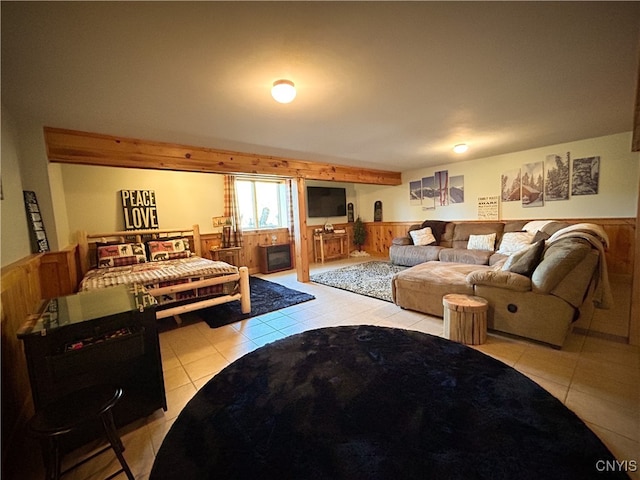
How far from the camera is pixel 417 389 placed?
1.84 meters

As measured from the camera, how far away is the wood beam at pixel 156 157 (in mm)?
2750

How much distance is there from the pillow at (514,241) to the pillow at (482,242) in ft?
0.68

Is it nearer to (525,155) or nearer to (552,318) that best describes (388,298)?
(552,318)

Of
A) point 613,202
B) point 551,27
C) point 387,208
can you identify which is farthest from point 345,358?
point 387,208

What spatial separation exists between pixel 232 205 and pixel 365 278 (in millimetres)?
3073

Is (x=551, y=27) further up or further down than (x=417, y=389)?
further up

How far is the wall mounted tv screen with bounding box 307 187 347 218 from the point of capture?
6.89 metres

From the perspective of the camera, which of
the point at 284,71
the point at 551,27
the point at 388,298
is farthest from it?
the point at 388,298

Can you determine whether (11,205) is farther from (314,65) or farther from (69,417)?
(314,65)

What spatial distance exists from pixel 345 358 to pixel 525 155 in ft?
16.3

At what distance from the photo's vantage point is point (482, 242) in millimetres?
4953

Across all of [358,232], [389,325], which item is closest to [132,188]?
[389,325]

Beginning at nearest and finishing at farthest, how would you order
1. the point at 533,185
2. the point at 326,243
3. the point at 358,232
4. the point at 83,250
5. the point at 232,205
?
the point at 83,250 → the point at 533,185 → the point at 232,205 → the point at 326,243 → the point at 358,232

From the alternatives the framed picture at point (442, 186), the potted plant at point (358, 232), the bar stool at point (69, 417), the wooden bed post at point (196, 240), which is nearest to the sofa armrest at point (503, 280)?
the bar stool at point (69, 417)
